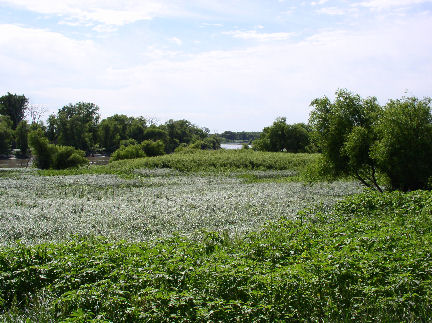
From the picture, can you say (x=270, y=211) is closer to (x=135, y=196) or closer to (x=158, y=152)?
(x=135, y=196)

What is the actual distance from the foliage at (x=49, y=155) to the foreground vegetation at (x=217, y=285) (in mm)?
51657

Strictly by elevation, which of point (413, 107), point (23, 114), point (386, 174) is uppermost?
point (23, 114)

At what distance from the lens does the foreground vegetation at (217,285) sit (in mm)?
5809

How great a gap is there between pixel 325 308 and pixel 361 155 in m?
18.5

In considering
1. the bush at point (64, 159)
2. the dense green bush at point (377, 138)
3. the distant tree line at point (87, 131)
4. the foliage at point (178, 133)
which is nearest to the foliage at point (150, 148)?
the distant tree line at point (87, 131)

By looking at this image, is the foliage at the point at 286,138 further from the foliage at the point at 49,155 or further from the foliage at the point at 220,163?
the foliage at the point at 49,155

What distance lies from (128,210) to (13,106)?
12812 centimetres

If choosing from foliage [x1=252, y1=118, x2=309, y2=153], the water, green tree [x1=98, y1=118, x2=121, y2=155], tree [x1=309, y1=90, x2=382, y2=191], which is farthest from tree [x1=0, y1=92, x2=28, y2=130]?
tree [x1=309, y1=90, x2=382, y2=191]

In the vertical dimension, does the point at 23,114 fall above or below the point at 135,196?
above

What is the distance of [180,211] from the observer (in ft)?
61.5

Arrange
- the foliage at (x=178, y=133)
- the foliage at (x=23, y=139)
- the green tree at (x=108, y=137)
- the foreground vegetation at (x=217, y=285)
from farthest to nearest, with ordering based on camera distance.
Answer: the foliage at (x=178, y=133)
the green tree at (x=108, y=137)
the foliage at (x=23, y=139)
the foreground vegetation at (x=217, y=285)

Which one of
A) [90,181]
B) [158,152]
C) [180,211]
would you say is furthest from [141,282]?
[158,152]

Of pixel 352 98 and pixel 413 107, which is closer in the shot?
pixel 413 107

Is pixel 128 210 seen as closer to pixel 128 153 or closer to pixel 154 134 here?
pixel 128 153
